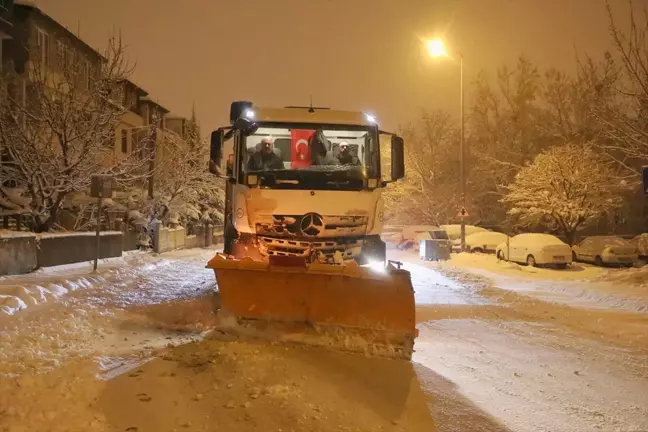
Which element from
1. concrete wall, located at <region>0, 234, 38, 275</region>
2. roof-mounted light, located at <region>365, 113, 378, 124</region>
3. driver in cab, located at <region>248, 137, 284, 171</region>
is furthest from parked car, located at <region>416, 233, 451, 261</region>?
driver in cab, located at <region>248, 137, 284, 171</region>

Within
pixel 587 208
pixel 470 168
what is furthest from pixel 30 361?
pixel 470 168

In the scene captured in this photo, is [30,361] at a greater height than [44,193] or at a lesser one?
lesser

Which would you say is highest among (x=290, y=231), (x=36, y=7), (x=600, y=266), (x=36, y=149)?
(x=36, y=7)

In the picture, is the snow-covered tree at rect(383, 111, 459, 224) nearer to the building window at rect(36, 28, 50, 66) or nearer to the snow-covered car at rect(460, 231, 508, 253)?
the snow-covered car at rect(460, 231, 508, 253)

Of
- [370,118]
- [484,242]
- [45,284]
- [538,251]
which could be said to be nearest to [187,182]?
[484,242]

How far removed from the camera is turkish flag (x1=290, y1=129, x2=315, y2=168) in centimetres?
877

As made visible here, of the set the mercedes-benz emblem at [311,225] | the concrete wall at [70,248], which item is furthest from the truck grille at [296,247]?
the concrete wall at [70,248]

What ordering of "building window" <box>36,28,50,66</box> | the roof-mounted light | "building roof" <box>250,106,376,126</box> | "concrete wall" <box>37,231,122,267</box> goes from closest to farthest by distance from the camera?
1. "building roof" <box>250,106,376,126</box>
2. the roof-mounted light
3. "concrete wall" <box>37,231,122,267</box>
4. "building window" <box>36,28,50,66</box>

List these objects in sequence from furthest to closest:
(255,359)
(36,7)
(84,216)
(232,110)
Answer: (36,7) → (84,216) → (232,110) → (255,359)

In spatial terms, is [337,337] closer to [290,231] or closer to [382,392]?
[382,392]

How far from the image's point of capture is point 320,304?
675 cm

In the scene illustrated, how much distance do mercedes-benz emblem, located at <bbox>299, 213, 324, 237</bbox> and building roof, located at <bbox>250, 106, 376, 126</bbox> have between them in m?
1.80

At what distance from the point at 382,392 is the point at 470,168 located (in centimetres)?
4010

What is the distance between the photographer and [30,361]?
5.84 metres
